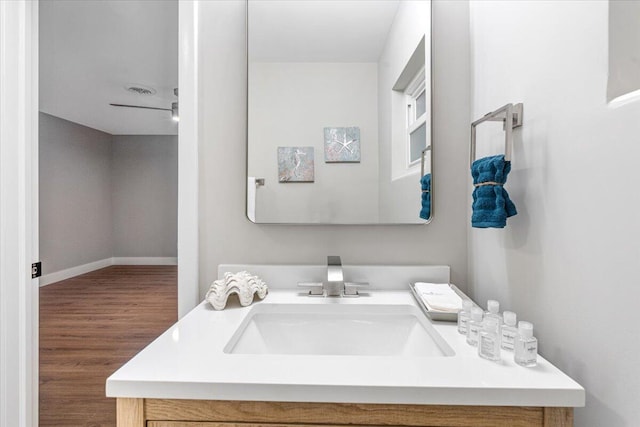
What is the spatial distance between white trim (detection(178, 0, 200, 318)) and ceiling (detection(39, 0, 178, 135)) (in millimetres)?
1170

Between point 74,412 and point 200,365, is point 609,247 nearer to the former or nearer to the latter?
point 200,365

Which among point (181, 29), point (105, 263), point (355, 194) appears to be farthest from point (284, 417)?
point (105, 263)

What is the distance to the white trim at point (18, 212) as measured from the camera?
118 centimetres

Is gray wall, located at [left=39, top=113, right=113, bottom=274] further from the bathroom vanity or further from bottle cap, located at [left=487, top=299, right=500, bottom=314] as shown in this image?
bottle cap, located at [left=487, top=299, right=500, bottom=314]

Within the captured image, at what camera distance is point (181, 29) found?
1178 mm

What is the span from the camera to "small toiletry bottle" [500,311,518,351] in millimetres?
704

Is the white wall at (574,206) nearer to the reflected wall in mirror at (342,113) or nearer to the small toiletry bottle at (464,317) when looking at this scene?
the small toiletry bottle at (464,317)

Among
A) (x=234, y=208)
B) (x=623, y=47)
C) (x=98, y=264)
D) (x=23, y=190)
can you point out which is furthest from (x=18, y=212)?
(x=98, y=264)

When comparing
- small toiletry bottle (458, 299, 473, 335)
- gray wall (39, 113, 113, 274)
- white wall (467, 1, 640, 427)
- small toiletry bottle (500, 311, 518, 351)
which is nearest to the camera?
white wall (467, 1, 640, 427)

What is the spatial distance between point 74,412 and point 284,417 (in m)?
1.89

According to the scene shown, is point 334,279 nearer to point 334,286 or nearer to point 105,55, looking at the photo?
point 334,286

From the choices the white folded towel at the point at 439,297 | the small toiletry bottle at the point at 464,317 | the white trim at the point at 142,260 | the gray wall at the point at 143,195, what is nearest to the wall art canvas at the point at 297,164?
the white folded towel at the point at 439,297

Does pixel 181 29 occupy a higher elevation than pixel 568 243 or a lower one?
higher

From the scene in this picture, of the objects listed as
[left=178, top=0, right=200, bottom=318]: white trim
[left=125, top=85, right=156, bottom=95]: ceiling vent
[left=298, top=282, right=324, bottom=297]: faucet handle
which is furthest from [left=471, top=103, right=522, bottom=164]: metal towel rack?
[left=125, top=85, right=156, bottom=95]: ceiling vent
